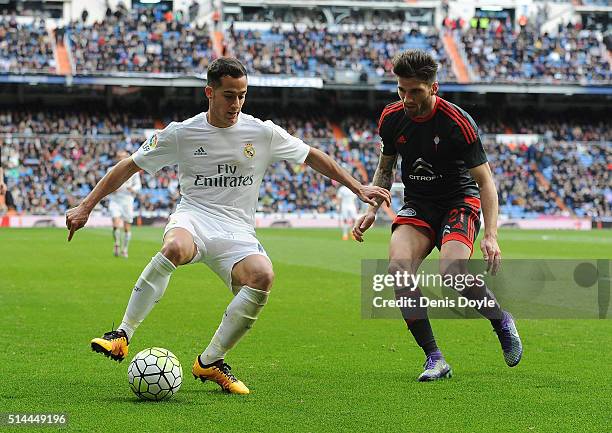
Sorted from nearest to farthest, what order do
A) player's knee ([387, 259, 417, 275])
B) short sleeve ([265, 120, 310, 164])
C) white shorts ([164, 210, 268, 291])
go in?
white shorts ([164, 210, 268, 291]), short sleeve ([265, 120, 310, 164]), player's knee ([387, 259, 417, 275])

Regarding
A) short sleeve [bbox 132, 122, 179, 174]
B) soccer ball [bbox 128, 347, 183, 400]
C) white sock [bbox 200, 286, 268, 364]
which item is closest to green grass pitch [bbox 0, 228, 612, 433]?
soccer ball [bbox 128, 347, 183, 400]

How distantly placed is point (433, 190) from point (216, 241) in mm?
1813

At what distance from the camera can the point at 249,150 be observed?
6855mm

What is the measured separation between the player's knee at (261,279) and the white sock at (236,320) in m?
0.03

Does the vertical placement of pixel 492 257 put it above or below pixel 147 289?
above

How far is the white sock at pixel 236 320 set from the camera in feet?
21.7

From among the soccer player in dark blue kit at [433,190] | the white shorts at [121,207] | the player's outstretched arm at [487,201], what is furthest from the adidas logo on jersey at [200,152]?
the white shorts at [121,207]

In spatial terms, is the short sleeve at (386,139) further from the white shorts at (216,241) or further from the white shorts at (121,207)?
the white shorts at (121,207)

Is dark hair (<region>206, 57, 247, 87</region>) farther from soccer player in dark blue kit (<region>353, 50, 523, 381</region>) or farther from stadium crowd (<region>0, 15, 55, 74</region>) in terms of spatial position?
stadium crowd (<region>0, 15, 55, 74</region>)

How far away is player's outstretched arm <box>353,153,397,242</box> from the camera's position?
7586mm

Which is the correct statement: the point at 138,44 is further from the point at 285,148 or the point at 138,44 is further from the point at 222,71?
the point at 222,71

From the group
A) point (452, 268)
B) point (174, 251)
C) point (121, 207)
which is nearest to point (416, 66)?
point (452, 268)

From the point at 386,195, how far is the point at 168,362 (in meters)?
1.97

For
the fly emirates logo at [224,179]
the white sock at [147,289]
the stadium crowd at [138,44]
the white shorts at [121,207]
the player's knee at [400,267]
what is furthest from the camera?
the stadium crowd at [138,44]
